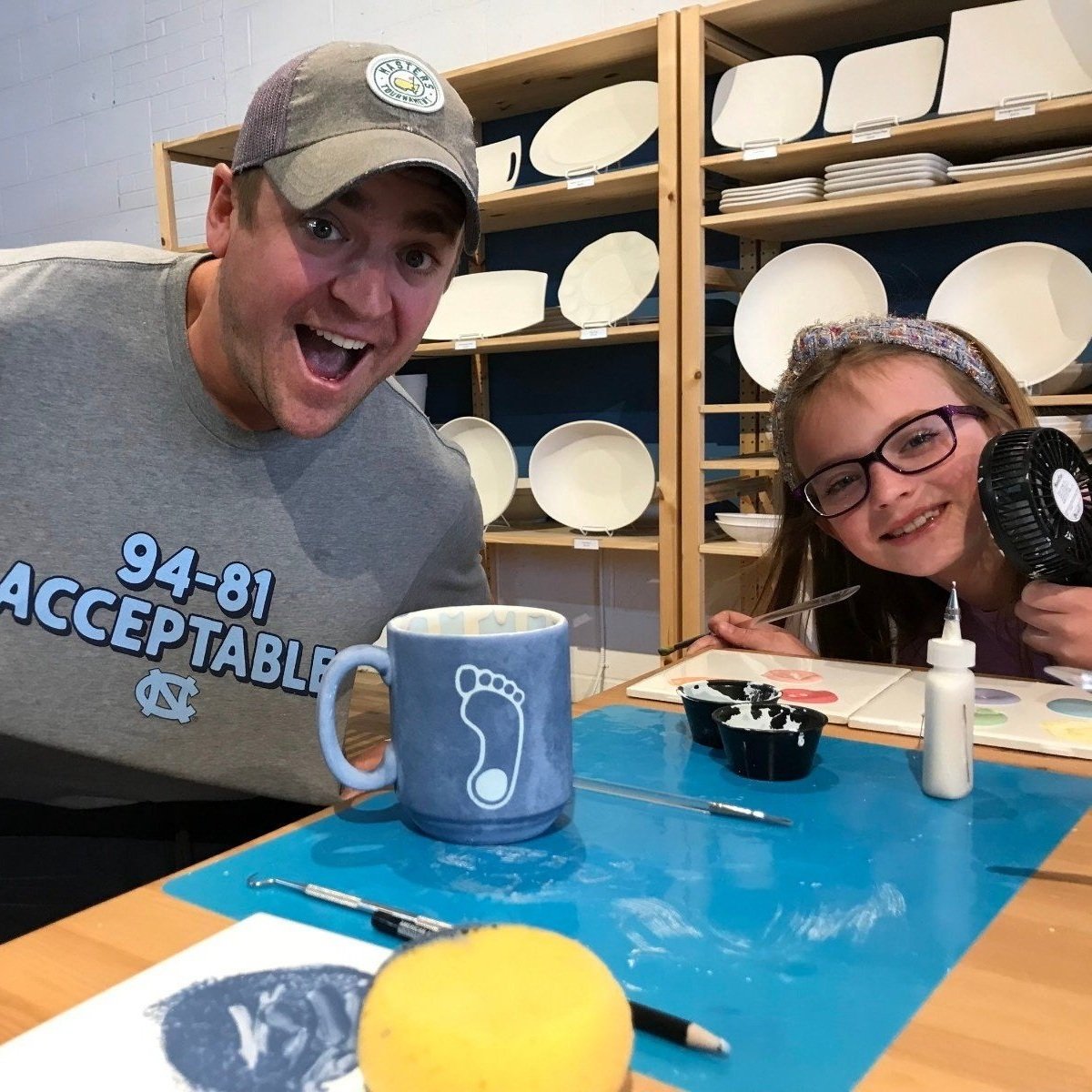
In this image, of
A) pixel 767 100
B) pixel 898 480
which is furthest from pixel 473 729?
pixel 767 100

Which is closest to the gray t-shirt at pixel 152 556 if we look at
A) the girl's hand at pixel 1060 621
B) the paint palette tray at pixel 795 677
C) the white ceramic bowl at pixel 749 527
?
the paint palette tray at pixel 795 677

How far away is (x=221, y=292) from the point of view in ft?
3.58

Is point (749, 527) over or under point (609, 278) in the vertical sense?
under

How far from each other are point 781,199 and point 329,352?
155cm

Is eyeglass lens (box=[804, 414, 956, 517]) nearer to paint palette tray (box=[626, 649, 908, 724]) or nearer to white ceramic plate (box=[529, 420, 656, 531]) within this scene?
paint palette tray (box=[626, 649, 908, 724])

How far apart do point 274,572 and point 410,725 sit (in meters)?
0.53

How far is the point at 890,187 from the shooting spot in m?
2.16

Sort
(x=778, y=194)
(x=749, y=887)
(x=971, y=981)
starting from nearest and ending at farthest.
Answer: (x=971, y=981)
(x=749, y=887)
(x=778, y=194)

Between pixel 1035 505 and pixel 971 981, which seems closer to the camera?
pixel 971 981

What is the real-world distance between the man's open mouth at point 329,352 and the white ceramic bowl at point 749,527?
1.42 m

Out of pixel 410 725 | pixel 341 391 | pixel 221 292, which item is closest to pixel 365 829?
pixel 410 725

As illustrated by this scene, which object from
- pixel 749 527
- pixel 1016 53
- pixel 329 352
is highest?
pixel 1016 53

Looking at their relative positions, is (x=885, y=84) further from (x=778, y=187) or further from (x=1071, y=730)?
(x=1071, y=730)

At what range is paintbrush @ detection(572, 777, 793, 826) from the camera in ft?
2.23
